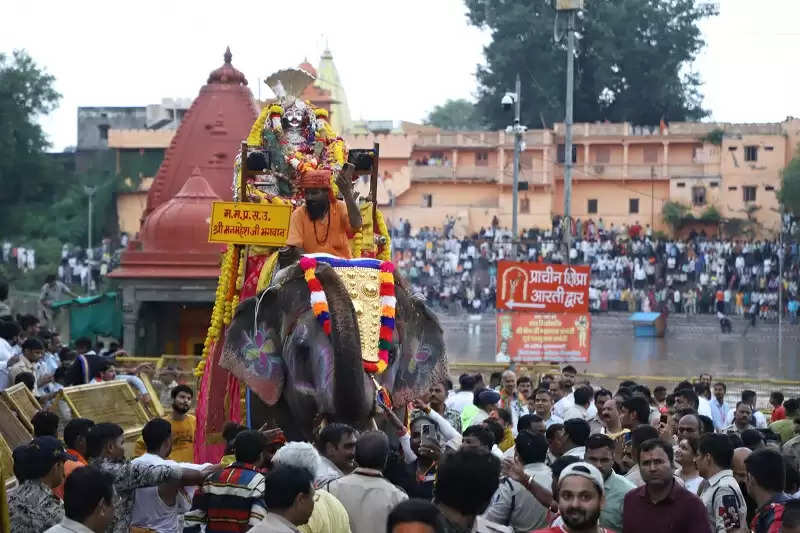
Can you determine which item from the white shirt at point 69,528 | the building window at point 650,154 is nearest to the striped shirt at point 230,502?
the white shirt at point 69,528

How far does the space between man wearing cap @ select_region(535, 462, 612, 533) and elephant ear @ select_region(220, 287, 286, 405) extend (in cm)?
436

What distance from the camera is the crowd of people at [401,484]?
6.03 meters

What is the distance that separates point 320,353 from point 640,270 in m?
45.7

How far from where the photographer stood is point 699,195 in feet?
210

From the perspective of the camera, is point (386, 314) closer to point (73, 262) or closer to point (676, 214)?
point (73, 262)

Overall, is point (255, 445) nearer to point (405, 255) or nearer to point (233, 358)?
point (233, 358)

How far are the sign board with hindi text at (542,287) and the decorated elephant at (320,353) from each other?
1129 centimetres

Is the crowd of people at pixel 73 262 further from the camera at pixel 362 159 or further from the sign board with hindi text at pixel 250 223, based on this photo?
the sign board with hindi text at pixel 250 223

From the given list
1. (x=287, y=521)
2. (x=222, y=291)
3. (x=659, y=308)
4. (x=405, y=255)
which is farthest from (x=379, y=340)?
(x=405, y=255)

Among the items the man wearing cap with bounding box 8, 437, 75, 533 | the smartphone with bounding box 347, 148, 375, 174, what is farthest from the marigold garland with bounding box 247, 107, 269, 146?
the man wearing cap with bounding box 8, 437, 75, 533

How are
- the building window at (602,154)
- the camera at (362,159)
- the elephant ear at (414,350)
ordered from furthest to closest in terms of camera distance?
the building window at (602,154) < the camera at (362,159) < the elephant ear at (414,350)

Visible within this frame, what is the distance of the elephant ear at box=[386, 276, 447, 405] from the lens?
10.5 metres

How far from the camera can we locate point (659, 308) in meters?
50.6

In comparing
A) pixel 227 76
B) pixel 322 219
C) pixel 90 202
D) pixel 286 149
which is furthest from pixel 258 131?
pixel 90 202
